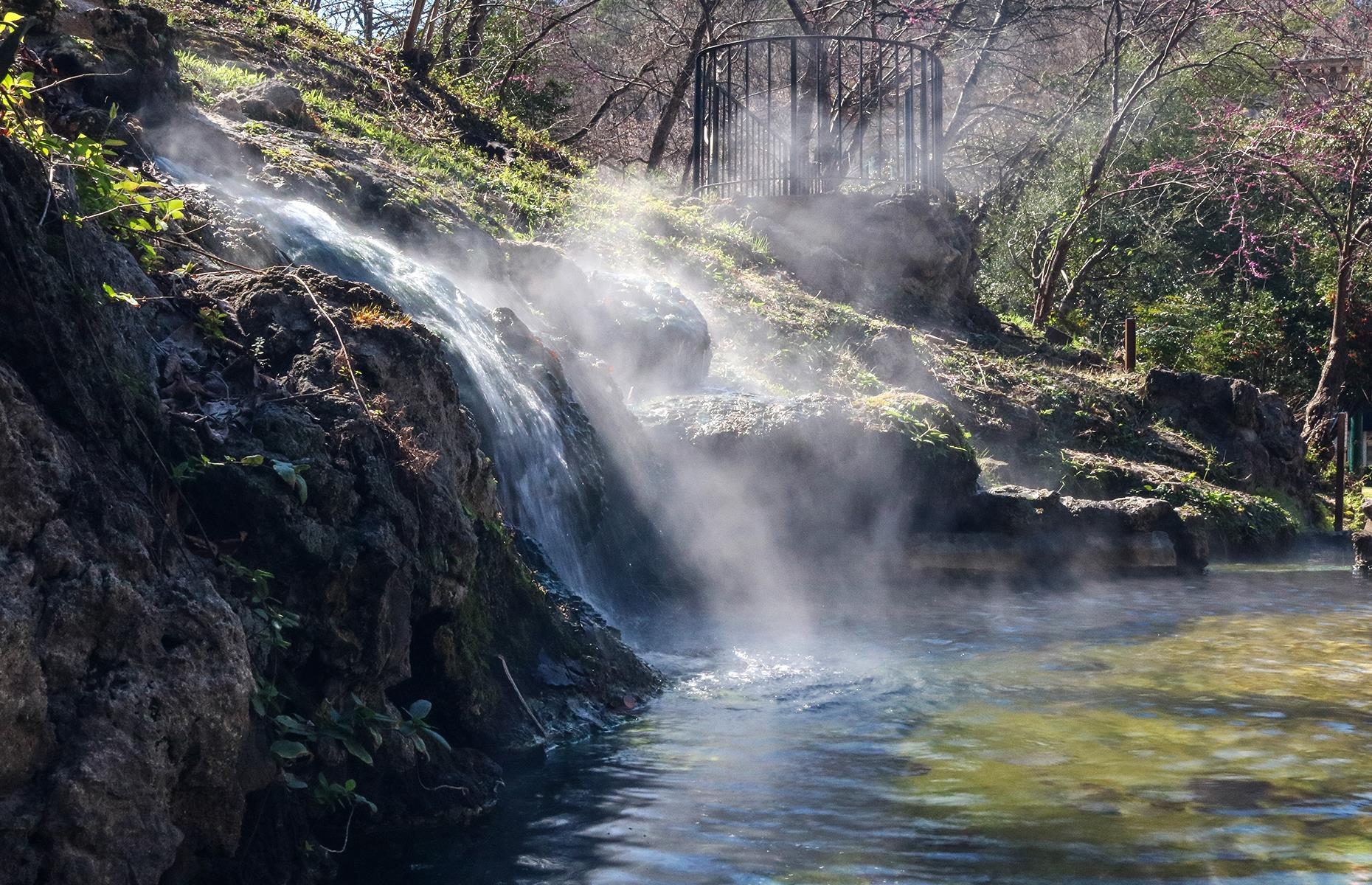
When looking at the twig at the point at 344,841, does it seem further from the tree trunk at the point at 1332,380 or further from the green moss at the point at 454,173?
the tree trunk at the point at 1332,380

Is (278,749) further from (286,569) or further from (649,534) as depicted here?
(649,534)

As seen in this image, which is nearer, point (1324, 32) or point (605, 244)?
point (605, 244)

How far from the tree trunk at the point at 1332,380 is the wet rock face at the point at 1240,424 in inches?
84.3

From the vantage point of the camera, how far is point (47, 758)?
3.27 metres

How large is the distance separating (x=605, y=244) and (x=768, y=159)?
3.38 metres

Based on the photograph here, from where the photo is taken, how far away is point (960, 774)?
17.7 ft

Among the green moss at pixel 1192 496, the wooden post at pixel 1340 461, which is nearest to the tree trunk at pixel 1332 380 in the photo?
the wooden post at pixel 1340 461

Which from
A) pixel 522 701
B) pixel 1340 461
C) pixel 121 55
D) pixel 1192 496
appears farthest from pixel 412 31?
pixel 522 701

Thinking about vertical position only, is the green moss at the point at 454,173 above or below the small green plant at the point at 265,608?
above

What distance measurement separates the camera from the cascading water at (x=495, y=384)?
8242 millimetres

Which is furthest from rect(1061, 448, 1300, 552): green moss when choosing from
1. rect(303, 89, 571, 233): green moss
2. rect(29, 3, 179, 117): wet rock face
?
rect(29, 3, 179, 117): wet rock face

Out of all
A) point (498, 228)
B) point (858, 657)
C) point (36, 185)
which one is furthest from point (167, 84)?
point (858, 657)

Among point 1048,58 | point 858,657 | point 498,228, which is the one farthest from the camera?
point 1048,58

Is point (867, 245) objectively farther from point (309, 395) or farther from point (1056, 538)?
point (309, 395)
